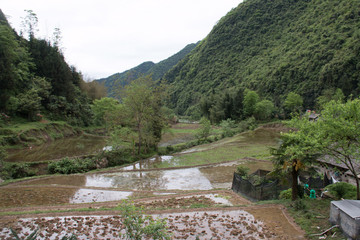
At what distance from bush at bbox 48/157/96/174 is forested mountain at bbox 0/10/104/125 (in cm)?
2128

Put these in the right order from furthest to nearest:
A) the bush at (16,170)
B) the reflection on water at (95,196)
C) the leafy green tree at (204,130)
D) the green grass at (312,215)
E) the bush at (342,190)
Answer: the leafy green tree at (204,130)
the bush at (16,170)
the reflection on water at (95,196)
the bush at (342,190)
the green grass at (312,215)

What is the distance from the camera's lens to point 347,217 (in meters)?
7.75

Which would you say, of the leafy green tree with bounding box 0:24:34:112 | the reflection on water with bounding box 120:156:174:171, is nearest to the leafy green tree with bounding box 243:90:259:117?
the reflection on water with bounding box 120:156:174:171

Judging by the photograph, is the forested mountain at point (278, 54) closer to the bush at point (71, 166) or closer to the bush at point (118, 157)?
the bush at point (118, 157)

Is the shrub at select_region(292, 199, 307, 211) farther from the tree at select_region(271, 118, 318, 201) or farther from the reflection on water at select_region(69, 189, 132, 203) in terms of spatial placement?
the reflection on water at select_region(69, 189, 132, 203)

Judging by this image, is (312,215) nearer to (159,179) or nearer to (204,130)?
(159,179)

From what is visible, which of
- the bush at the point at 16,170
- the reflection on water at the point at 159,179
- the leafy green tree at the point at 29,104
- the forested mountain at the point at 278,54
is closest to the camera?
the reflection on water at the point at 159,179

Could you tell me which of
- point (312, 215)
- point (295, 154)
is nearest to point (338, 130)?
point (295, 154)

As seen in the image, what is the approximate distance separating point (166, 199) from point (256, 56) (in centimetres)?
10722

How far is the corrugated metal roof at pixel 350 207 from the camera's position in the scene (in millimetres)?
7573

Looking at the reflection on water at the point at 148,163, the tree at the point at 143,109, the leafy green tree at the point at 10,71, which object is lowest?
the reflection on water at the point at 148,163

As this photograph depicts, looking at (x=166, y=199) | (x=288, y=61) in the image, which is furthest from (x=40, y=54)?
(x=288, y=61)

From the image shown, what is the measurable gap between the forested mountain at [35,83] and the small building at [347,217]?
43308 millimetres

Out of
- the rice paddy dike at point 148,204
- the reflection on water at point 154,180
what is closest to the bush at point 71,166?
the rice paddy dike at point 148,204
